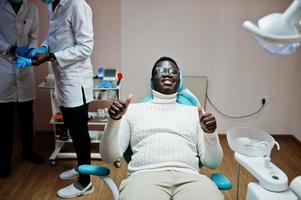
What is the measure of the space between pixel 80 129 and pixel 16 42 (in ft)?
2.66

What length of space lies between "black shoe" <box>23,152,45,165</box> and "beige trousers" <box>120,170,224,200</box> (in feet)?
4.63

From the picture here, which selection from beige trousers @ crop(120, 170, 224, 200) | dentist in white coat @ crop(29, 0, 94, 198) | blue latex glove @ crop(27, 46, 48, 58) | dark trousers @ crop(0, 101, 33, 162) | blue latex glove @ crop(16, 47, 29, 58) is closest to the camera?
beige trousers @ crop(120, 170, 224, 200)

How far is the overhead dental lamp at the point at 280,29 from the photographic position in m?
0.91

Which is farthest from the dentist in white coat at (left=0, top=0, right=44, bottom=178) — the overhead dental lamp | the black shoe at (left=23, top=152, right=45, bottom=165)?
the overhead dental lamp

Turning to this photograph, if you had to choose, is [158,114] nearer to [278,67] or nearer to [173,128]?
[173,128]

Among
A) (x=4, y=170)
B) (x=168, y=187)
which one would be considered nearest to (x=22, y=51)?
(x=4, y=170)

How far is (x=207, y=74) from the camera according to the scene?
3066mm

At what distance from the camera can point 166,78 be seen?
74.0 inches

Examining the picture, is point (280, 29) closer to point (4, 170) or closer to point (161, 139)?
point (161, 139)

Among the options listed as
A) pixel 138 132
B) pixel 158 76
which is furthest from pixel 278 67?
pixel 138 132

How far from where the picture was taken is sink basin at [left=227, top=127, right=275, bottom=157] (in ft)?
5.16

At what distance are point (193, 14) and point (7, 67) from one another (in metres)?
1.66

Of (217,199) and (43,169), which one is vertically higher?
(217,199)

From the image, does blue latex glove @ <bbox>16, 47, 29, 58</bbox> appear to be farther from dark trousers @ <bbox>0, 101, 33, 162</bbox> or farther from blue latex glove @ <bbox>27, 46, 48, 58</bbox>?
dark trousers @ <bbox>0, 101, 33, 162</bbox>
